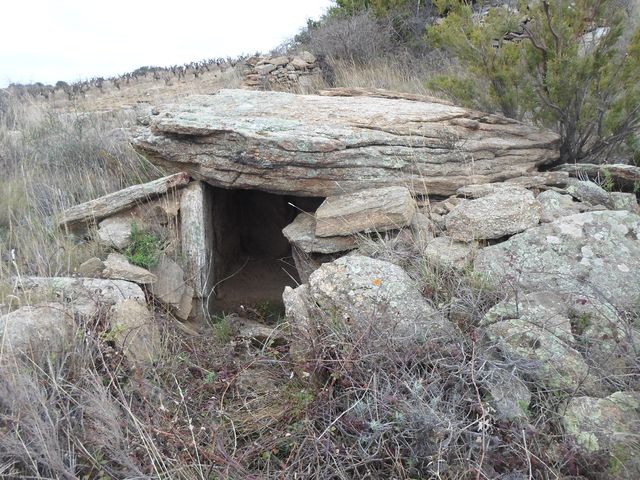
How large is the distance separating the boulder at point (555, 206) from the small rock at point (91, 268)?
3.18 m

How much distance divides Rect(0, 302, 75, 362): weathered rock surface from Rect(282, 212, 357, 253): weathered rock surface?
1767 millimetres

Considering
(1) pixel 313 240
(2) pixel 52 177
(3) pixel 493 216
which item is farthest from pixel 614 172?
(2) pixel 52 177

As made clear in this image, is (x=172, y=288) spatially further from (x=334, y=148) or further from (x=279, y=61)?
(x=279, y=61)

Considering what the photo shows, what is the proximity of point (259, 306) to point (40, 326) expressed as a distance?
6.92ft

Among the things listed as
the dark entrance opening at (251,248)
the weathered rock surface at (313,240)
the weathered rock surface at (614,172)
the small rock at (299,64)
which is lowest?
the dark entrance opening at (251,248)

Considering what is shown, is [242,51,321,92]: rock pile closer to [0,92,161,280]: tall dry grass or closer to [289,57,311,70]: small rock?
[289,57,311,70]: small rock

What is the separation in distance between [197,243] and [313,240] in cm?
100

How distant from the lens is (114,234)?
457 cm

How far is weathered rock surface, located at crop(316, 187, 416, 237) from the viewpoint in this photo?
4.08 meters

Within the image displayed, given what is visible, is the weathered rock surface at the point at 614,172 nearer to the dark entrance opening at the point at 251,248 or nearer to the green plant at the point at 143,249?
the dark entrance opening at the point at 251,248

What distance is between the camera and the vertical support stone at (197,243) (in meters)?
4.55

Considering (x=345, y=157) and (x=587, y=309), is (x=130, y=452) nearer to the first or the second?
(x=587, y=309)

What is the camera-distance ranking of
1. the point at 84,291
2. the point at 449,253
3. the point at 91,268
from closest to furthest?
the point at 84,291
the point at 449,253
the point at 91,268

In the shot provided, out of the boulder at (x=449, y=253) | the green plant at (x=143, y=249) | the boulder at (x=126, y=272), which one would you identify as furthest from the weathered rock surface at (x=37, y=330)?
the boulder at (x=449, y=253)
